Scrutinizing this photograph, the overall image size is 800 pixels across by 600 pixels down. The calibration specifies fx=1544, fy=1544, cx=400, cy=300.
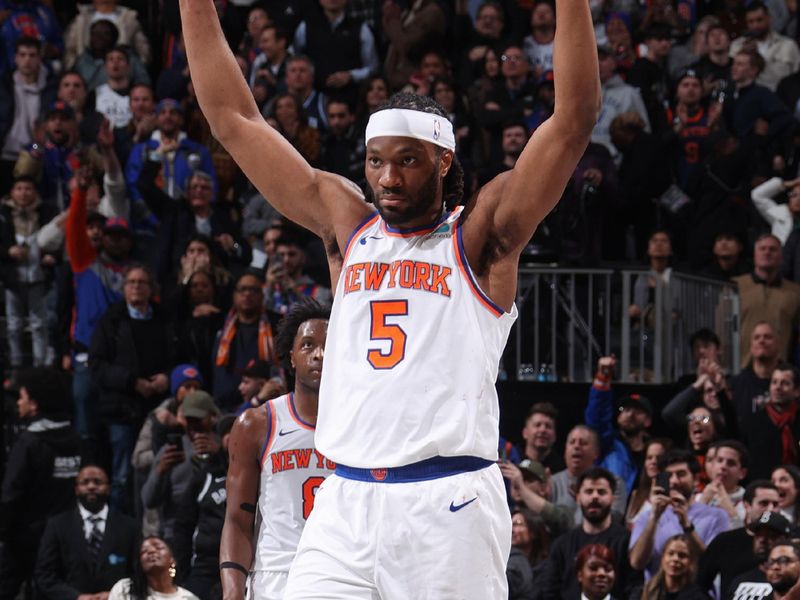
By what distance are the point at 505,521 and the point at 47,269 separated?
9.79m

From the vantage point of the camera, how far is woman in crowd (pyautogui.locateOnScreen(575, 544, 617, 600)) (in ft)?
30.5

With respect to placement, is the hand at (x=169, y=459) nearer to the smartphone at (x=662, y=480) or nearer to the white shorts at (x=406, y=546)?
the smartphone at (x=662, y=480)

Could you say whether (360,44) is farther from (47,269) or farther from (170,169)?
(47,269)

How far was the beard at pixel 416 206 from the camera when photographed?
183 inches

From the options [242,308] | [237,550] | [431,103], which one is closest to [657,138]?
[242,308]

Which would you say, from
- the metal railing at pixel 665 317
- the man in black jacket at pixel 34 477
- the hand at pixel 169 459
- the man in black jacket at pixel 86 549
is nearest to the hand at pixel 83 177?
the man in black jacket at pixel 34 477

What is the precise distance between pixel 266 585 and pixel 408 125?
2.53 meters

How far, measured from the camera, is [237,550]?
20.8ft

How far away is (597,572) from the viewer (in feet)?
30.5

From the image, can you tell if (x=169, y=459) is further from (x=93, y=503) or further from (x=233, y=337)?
(x=233, y=337)

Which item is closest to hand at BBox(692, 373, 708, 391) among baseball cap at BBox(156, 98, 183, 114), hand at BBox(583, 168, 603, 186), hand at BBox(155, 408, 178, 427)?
hand at BBox(583, 168, 603, 186)

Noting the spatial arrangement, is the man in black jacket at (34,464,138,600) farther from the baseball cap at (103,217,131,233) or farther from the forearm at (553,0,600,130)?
the forearm at (553,0,600,130)

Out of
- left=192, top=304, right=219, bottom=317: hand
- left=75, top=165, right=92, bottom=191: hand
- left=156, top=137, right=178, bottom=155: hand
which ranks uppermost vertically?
left=156, top=137, right=178, bottom=155: hand

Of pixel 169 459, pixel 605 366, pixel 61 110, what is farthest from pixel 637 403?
pixel 61 110
